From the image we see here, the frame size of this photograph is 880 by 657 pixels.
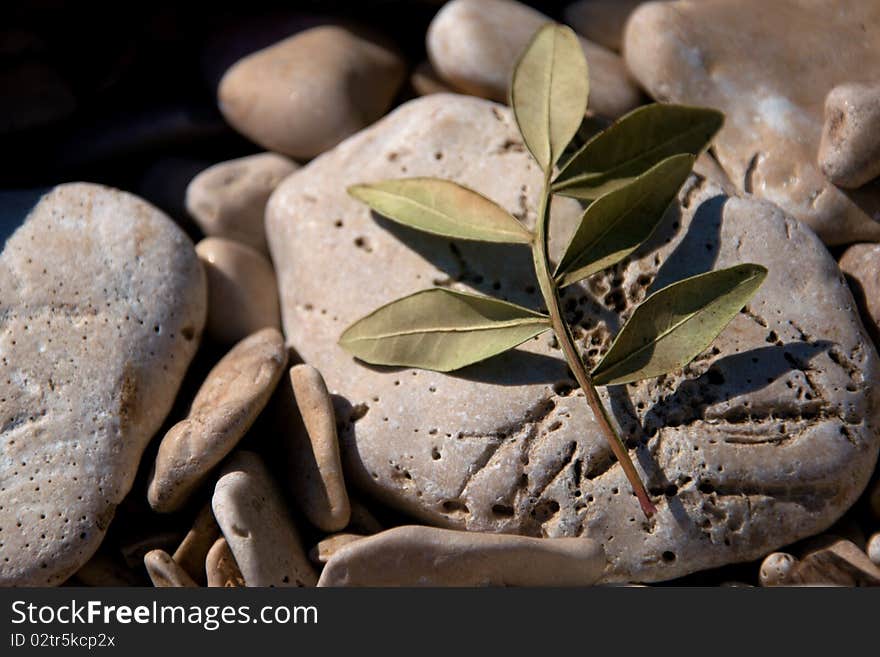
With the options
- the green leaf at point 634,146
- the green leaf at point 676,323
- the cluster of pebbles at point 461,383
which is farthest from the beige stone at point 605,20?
the green leaf at point 676,323

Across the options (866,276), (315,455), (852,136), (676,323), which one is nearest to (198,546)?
(315,455)

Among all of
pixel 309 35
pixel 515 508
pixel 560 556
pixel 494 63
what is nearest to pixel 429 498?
pixel 515 508

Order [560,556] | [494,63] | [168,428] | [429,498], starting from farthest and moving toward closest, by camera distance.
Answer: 1. [494,63]
2. [168,428]
3. [429,498]
4. [560,556]

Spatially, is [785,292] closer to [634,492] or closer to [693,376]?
[693,376]

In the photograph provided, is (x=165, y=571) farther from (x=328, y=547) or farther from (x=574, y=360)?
(x=574, y=360)

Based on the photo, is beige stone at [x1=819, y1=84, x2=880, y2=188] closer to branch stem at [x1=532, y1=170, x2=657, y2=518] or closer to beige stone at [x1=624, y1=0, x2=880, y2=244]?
beige stone at [x1=624, y1=0, x2=880, y2=244]
